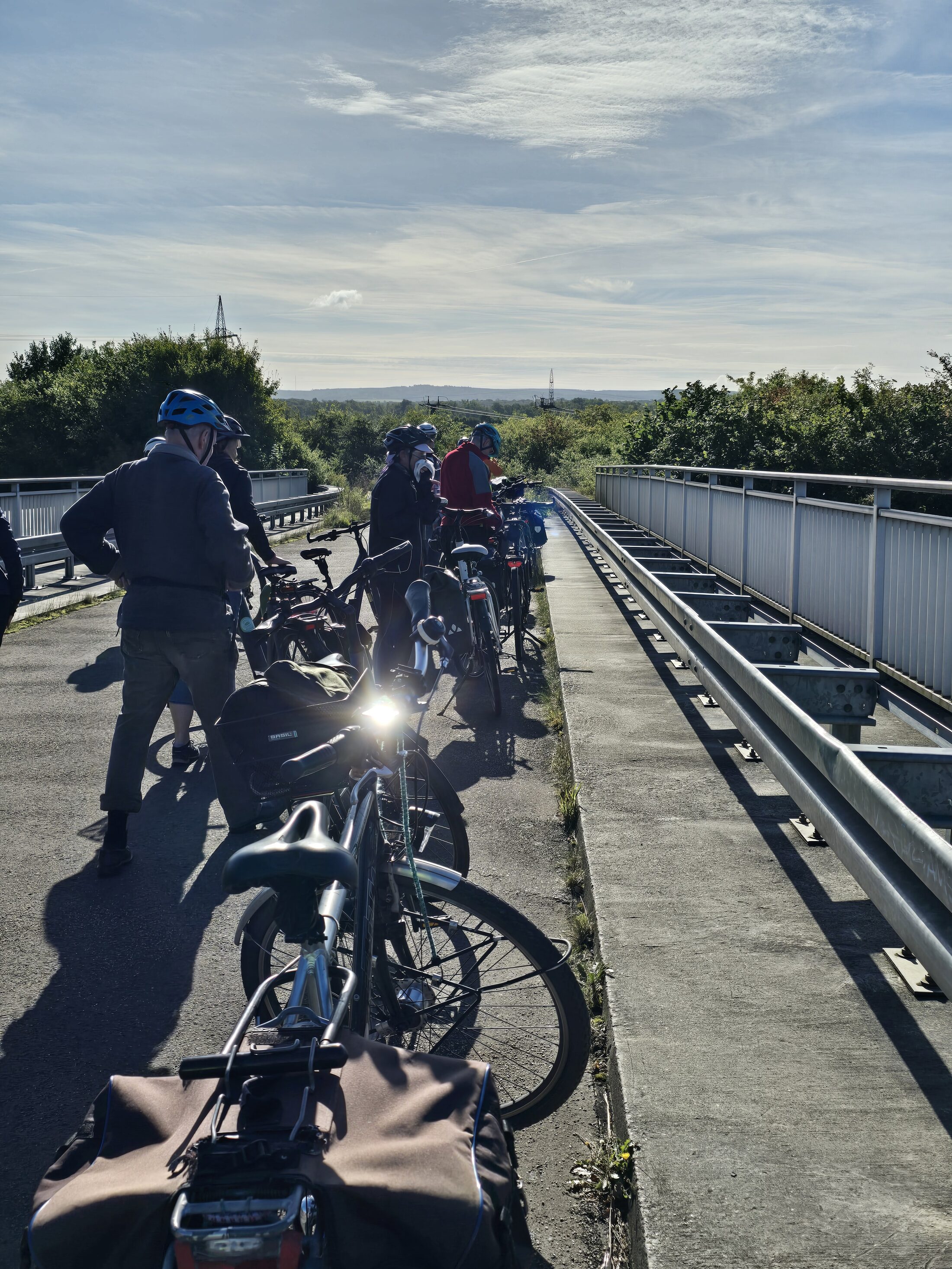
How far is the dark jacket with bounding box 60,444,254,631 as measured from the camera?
5.48m

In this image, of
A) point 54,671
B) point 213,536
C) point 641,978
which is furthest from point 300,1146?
point 54,671

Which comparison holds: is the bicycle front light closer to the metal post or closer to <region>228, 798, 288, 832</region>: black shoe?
<region>228, 798, 288, 832</region>: black shoe

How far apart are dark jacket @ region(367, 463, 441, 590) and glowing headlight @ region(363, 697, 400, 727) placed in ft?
16.7

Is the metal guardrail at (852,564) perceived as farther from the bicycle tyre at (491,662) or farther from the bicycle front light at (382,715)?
the bicycle front light at (382,715)

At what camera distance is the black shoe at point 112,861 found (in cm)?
547

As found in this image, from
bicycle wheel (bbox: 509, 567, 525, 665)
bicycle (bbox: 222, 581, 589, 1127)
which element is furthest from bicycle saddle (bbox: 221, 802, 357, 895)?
bicycle wheel (bbox: 509, 567, 525, 665)

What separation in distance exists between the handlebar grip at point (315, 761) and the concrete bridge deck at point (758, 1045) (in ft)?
3.86

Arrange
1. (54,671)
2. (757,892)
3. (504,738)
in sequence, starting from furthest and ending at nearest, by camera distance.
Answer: (54,671) < (504,738) < (757,892)

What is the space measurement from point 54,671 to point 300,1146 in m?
9.37

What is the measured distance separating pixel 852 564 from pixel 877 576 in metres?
0.87

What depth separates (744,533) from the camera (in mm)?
11141

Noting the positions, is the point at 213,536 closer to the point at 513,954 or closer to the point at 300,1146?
the point at 513,954

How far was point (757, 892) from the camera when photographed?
178 inches

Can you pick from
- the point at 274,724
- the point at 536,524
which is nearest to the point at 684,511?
the point at 536,524
